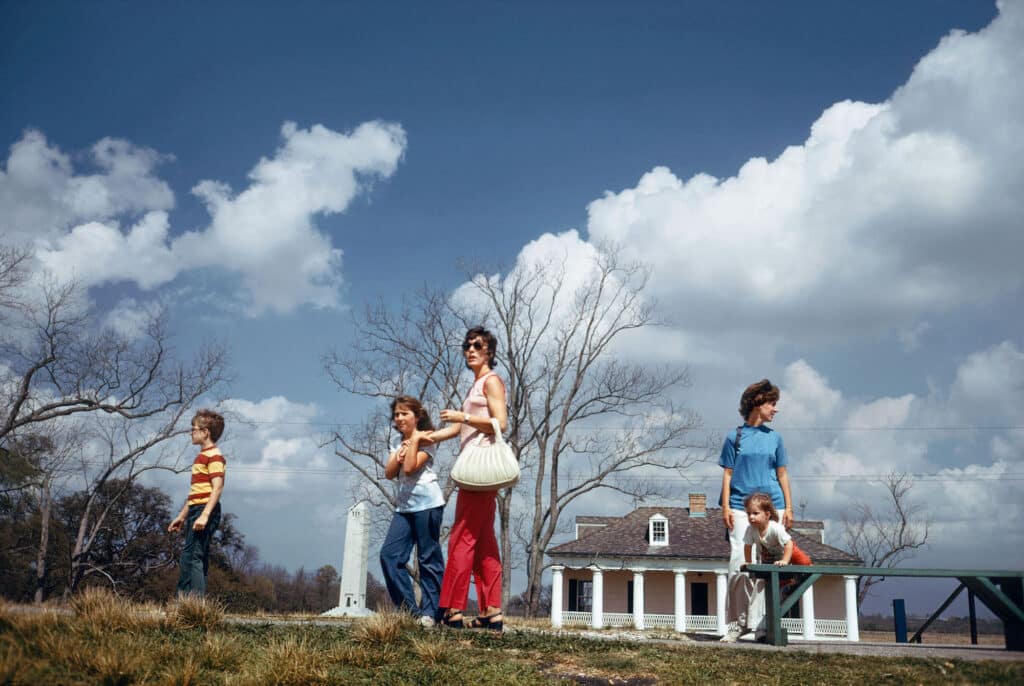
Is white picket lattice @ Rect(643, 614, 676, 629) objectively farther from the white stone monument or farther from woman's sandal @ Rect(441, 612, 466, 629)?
woman's sandal @ Rect(441, 612, 466, 629)

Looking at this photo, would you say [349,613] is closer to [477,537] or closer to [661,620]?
[477,537]

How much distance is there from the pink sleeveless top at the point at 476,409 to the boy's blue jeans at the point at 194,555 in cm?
246

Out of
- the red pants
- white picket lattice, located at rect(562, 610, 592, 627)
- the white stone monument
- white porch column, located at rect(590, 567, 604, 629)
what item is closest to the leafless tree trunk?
the white stone monument

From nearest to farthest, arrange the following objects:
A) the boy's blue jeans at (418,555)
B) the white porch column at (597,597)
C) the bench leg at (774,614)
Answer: the bench leg at (774,614)
the boy's blue jeans at (418,555)
the white porch column at (597,597)

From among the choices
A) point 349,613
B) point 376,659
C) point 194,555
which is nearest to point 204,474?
point 194,555

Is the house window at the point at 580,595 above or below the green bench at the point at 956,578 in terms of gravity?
below

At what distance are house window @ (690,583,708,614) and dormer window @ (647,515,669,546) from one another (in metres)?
2.80

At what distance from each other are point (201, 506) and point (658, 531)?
33.1 metres

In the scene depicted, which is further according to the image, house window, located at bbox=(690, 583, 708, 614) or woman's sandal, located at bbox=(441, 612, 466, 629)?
house window, located at bbox=(690, 583, 708, 614)

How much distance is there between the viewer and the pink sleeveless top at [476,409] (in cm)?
587

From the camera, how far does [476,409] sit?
6.03 m

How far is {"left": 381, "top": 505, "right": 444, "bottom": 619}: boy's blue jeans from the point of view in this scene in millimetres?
6211

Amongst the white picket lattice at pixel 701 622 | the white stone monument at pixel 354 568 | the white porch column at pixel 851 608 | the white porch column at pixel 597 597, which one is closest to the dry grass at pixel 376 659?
the white stone monument at pixel 354 568

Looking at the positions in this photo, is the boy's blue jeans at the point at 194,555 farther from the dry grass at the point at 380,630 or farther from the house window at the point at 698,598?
the house window at the point at 698,598
